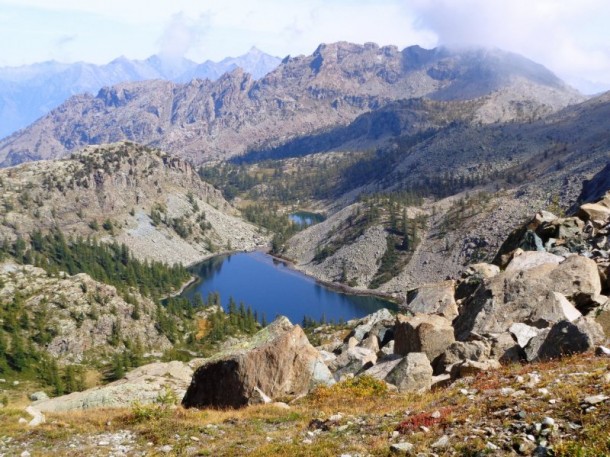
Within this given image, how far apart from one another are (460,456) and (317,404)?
12.2 meters

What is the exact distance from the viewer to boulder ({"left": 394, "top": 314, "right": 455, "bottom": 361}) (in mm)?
31312

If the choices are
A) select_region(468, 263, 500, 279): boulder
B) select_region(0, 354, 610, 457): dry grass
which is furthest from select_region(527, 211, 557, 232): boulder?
select_region(0, 354, 610, 457): dry grass

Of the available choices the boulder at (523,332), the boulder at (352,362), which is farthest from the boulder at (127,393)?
the boulder at (523,332)

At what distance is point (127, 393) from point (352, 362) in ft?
73.0

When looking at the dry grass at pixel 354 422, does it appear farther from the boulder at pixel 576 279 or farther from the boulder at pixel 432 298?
the boulder at pixel 432 298

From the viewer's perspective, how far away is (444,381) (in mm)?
25625

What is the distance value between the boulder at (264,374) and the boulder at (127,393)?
9.15m

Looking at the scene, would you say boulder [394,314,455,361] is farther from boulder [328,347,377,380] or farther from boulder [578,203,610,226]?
boulder [578,203,610,226]

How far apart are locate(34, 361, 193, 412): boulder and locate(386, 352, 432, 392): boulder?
1918cm

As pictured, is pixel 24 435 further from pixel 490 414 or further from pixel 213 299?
pixel 213 299

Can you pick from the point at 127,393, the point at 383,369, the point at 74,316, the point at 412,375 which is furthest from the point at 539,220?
the point at 74,316

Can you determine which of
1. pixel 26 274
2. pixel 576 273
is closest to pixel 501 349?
pixel 576 273

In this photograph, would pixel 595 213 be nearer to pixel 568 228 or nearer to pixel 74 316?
pixel 568 228

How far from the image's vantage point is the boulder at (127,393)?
136ft
